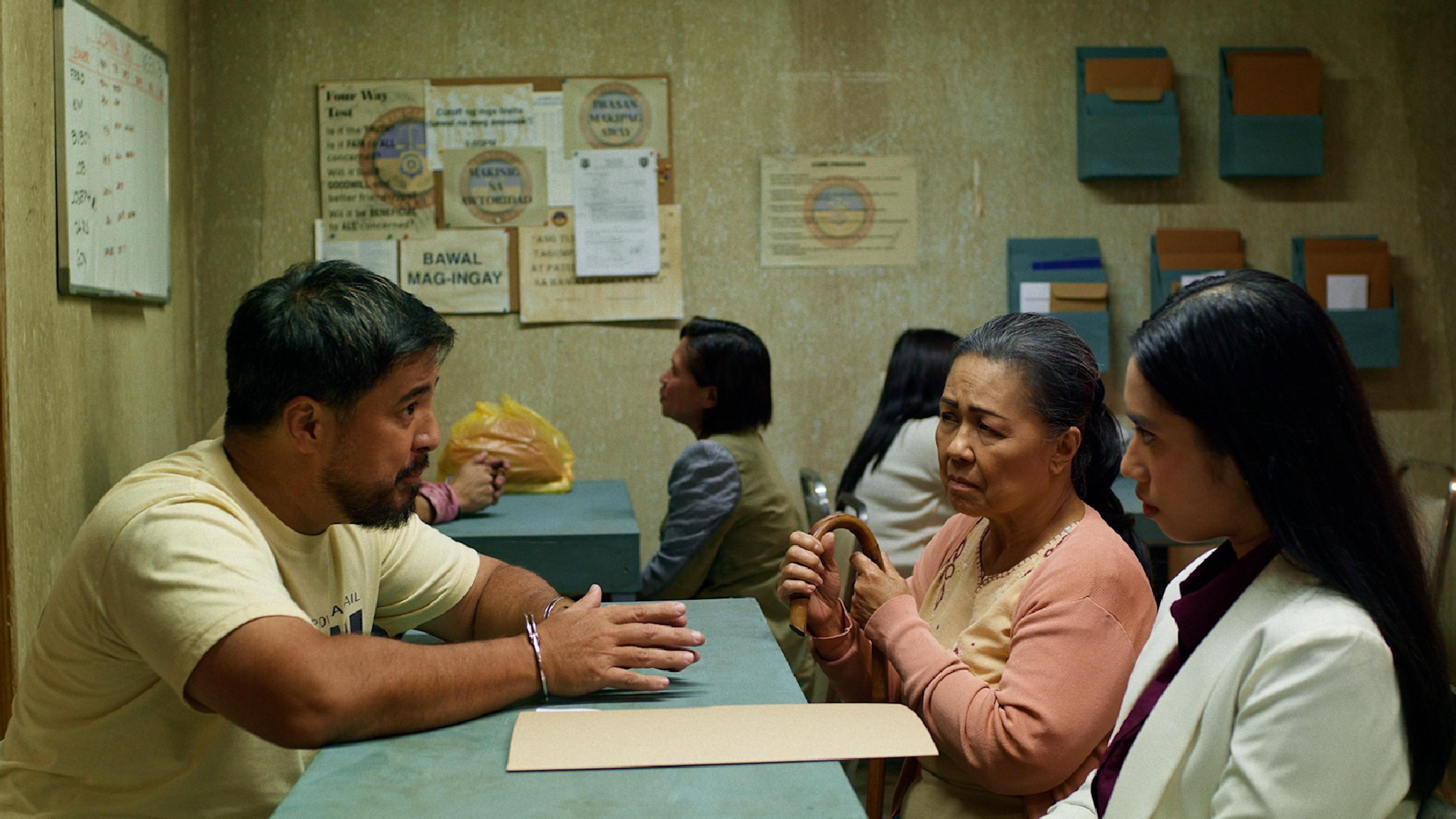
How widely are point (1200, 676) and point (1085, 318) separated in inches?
120

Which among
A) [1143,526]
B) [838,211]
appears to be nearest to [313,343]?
[1143,526]

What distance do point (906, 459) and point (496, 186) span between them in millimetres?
1793

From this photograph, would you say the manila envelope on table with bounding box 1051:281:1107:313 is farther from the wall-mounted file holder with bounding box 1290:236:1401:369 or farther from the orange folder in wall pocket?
the wall-mounted file holder with bounding box 1290:236:1401:369

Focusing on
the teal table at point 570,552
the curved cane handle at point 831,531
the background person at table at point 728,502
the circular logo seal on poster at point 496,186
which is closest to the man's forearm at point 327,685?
the curved cane handle at point 831,531

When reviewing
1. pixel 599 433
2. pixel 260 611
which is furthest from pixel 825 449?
pixel 260 611

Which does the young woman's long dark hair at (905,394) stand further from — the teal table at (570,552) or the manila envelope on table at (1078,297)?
the manila envelope on table at (1078,297)

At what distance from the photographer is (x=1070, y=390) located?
1.57 metres

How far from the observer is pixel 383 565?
5.41ft

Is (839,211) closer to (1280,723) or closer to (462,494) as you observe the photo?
(462,494)

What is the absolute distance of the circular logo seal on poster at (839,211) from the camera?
3.97 meters

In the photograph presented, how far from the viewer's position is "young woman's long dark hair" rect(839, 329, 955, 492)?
306 cm

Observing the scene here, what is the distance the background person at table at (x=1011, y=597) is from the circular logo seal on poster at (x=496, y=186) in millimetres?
2515

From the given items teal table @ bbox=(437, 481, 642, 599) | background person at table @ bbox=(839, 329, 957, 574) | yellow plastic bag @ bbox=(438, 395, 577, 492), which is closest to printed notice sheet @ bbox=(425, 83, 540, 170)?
yellow plastic bag @ bbox=(438, 395, 577, 492)

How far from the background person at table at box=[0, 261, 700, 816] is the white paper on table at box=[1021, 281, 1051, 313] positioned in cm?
282
